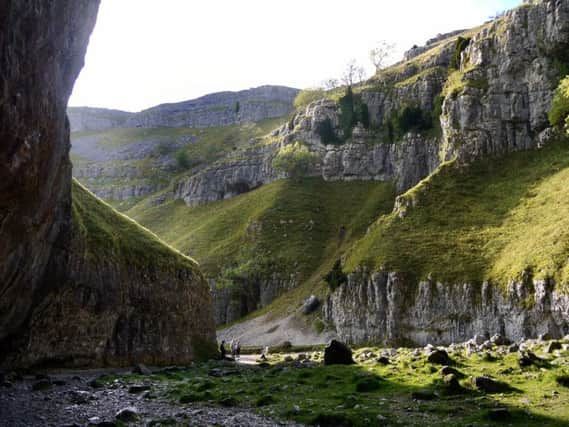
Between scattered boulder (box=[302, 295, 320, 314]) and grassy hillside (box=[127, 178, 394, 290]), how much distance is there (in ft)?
52.3

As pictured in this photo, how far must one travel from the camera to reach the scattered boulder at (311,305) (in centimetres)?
9456

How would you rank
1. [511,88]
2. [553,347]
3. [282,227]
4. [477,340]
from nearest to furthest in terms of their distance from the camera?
1. [553,347]
2. [477,340]
3. [511,88]
4. [282,227]

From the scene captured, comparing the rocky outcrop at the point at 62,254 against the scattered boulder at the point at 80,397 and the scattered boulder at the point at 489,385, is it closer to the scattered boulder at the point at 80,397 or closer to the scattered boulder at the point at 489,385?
the scattered boulder at the point at 80,397

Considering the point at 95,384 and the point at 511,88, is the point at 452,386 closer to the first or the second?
the point at 95,384

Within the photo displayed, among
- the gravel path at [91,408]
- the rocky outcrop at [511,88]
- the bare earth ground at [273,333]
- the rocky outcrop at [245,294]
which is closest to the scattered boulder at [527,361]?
the gravel path at [91,408]

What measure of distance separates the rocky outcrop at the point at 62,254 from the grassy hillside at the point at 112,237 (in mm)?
133

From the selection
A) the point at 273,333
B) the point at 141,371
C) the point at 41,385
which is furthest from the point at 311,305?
the point at 41,385

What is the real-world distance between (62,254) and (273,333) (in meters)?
61.5

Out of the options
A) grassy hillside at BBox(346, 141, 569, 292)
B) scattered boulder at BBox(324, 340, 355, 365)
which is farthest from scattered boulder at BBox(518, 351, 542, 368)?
grassy hillside at BBox(346, 141, 569, 292)

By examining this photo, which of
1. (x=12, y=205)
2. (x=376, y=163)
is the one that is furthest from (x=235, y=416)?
(x=376, y=163)

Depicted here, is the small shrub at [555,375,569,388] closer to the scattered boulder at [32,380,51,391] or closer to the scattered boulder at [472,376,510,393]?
the scattered boulder at [472,376,510,393]

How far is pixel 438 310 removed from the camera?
68.6 m

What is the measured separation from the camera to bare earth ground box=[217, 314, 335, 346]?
280 ft

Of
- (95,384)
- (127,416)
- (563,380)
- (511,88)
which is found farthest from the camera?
(511,88)
